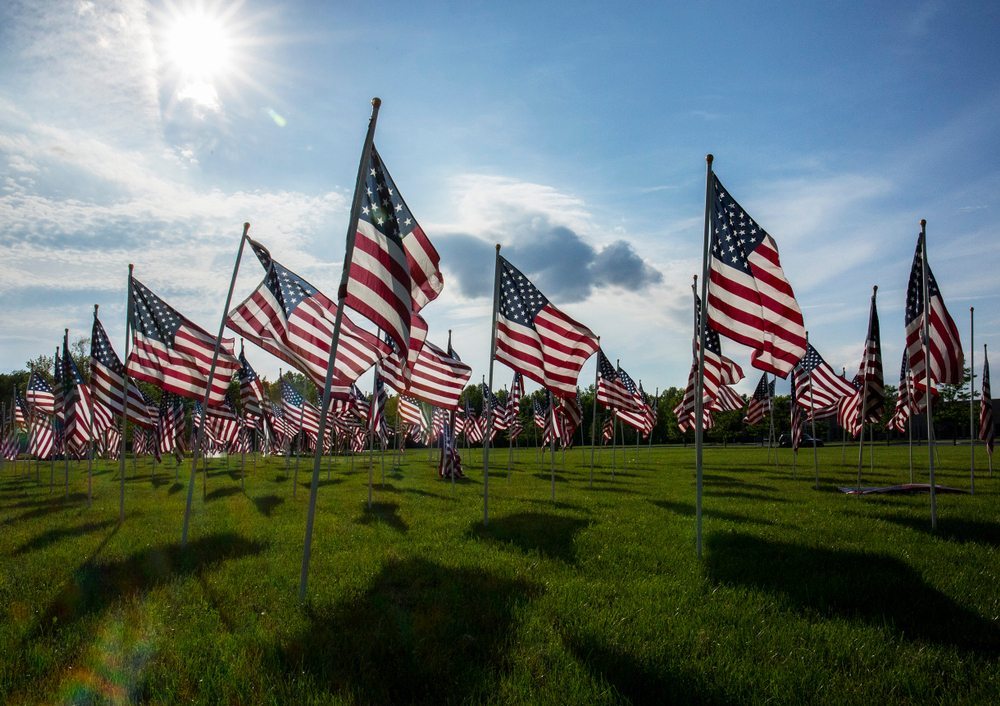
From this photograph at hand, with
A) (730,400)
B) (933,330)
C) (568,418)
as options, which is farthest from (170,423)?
(933,330)

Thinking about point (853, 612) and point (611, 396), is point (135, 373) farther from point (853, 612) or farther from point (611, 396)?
point (611, 396)

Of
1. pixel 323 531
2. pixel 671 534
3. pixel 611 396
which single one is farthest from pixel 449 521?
pixel 611 396

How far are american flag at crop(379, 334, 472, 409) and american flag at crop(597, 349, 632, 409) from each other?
1003 centimetres

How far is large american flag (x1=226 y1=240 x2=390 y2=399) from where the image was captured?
10508mm

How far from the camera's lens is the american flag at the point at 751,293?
10188 mm

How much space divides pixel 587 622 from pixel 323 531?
26.0 ft

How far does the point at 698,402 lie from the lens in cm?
994

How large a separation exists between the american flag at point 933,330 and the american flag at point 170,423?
26.2 meters

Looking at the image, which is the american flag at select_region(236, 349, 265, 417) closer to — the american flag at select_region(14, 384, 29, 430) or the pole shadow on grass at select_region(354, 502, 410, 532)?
the pole shadow on grass at select_region(354, 502, 410, 532)

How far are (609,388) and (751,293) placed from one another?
50.9 feet

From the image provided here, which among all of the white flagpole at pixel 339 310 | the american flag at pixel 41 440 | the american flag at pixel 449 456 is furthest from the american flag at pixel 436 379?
the american flag at pixel 41 440

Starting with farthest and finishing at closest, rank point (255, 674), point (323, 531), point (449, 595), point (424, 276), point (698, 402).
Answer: point (323, 531) < point (698, 402) < point (424, 276) < point (449, 595) < point (255, 674)

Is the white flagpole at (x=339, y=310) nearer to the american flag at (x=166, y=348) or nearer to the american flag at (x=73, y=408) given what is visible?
the american flag at (x=166, y=348)

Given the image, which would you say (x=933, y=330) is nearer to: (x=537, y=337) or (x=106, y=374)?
(x=537, y=337)
